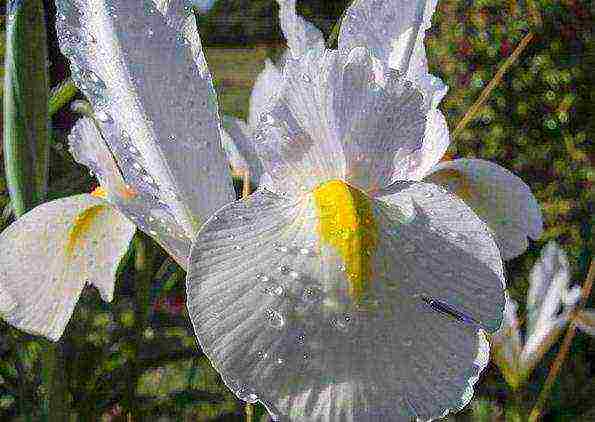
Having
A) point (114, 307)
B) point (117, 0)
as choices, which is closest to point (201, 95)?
point (117, 0)

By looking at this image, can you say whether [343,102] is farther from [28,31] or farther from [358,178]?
[28,31]

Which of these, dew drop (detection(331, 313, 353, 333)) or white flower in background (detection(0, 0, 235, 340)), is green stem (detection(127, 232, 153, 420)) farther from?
dew drop (detection(331, 313, 353, 333))

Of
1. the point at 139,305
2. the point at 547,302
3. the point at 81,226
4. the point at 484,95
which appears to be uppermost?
the point at 81,226

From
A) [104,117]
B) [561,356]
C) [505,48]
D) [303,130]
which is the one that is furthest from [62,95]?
[505,48]

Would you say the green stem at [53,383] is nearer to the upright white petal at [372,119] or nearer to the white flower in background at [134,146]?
the white flower in background at [134,146]

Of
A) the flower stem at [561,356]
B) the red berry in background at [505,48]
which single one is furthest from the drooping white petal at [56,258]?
the red berry in background at [505,48]

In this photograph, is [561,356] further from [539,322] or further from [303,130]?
[303,130]

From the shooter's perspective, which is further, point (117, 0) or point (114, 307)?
point (114, 307)
